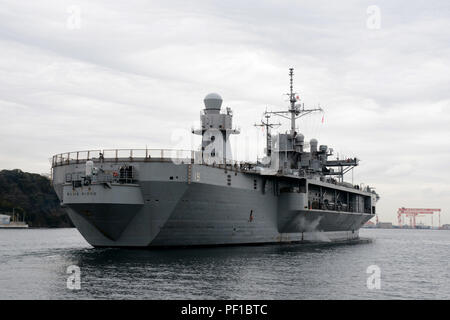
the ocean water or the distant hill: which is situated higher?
the distant hill

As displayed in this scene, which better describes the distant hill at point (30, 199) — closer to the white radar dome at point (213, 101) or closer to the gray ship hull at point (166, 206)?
the white radar dome at point (213, 101)

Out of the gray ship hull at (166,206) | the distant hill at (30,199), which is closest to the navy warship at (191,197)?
the gray ship hull at (166,206)

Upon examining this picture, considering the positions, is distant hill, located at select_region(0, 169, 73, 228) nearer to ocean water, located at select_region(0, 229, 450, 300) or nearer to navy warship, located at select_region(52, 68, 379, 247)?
navy warship, located at select_region(52, 68, 379, 247)

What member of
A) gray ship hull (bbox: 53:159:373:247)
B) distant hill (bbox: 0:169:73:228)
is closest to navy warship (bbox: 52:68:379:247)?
gray ship hull (bbox: 53:159:373:247)

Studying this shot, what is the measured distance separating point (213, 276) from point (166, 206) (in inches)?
378

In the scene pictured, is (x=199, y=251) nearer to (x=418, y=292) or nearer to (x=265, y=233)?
(x=265, y=233)

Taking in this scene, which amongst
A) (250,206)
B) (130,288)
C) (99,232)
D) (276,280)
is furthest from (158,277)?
(250,206)

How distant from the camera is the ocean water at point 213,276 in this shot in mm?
18875

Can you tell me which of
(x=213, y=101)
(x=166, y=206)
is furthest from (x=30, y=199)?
(x=166, y=206)

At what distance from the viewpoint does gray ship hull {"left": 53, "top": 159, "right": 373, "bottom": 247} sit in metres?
31.0

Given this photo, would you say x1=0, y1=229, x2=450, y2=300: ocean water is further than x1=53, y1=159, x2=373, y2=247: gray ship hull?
No

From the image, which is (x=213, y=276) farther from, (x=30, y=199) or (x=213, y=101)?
(x=30, y=199)

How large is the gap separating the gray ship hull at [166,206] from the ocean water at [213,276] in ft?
4.07

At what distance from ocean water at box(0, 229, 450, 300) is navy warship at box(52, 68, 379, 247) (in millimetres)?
1770
